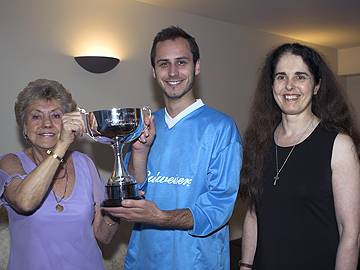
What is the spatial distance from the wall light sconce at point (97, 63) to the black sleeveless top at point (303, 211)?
1.87 metres

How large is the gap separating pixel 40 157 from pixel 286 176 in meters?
0.94

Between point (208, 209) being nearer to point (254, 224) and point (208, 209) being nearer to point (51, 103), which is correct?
point (254, 224)

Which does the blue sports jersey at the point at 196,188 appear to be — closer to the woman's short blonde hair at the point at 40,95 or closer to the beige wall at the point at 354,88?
the woman's short blonde hair at the point at 40,95

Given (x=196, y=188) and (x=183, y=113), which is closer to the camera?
(x=196, y=188)

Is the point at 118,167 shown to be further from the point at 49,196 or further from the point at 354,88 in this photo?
the point at 354,88

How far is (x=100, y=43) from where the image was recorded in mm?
3270

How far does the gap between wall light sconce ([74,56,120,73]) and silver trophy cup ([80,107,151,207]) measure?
177 centimetres

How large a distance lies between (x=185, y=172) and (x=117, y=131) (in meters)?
0.34

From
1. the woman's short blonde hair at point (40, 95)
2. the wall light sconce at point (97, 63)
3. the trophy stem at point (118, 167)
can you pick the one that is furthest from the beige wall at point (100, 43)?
the trophy stem at point (118, 167)

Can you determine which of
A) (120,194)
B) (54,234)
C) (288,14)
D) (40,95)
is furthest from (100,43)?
(120,194)

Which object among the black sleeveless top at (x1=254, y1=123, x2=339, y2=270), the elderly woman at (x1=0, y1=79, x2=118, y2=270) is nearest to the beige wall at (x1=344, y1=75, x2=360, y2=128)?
the black sleeveless top at (x1=254, y1=123, x2=339, y2=270)

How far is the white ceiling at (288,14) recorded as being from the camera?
3672mm

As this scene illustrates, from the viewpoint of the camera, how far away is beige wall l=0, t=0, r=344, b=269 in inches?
110

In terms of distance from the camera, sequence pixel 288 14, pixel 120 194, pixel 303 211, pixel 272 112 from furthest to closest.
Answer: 1. pixel 288 14
2. pixel 272 112
3. pixel 303 211
4. pixel 120 194
